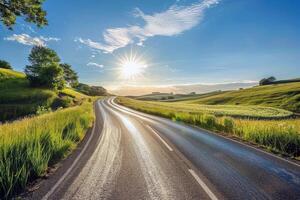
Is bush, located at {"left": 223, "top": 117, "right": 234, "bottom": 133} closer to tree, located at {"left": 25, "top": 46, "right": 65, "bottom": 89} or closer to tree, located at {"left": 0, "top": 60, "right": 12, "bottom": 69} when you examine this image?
tree, located at {"left": 25, "top": 46, "right": 65, "bottom": 89}

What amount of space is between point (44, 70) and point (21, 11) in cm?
5149

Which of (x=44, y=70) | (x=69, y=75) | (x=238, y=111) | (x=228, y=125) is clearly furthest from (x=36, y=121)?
(x=69, y=75)

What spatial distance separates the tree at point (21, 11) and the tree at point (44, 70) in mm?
49252

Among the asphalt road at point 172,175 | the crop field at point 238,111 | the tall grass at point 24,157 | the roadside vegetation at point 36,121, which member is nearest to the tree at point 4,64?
the roadside vegetation at point 36,121

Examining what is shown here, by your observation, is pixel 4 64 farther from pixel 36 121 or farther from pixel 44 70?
pixel 36 121

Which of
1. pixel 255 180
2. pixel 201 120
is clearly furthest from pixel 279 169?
pixel 201 120

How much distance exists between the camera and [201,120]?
64.4 feet

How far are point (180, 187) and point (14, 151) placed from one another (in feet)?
17.1

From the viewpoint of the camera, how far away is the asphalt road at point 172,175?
4.83 meters

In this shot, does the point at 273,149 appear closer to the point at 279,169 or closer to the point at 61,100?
the point at 279,169

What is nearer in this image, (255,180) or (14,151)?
(255,180)

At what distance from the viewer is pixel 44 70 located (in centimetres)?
6044

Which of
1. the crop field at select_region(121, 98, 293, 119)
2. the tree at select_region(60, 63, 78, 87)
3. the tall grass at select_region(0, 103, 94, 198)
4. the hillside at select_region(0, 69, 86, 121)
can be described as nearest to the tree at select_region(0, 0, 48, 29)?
the tall grass at select_region(0, 103, 94, 198)

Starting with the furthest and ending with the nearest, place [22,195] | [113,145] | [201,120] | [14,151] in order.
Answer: [201,120] < [113,145] < [14,151] < [22,195]
